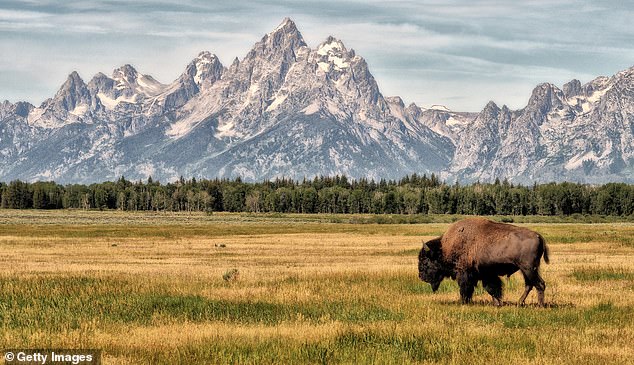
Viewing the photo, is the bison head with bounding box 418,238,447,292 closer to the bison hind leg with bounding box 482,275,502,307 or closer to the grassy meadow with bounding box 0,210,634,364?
the grassy meadow with bounding box 0,210,634,364

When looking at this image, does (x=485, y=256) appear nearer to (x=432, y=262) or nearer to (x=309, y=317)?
(x=432, y=262)

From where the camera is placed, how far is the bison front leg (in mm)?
24578

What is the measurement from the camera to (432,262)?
25781 mm

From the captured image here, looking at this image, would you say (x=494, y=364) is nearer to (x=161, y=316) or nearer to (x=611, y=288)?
(x=161, y=316)

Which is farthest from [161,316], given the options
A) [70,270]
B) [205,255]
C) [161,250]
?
[161,250]

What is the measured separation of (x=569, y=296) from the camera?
26.6 metres

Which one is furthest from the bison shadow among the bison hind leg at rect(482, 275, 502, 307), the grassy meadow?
the bison hind leg at rect(482, 275, 502, 307)

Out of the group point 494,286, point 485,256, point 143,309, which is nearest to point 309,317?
point 143,309

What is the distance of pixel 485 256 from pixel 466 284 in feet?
4.37

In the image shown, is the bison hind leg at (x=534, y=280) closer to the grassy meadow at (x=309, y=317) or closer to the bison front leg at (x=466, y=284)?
the grassy meadow at (x=309, y=317)

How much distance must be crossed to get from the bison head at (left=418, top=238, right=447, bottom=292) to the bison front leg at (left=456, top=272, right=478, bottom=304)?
1.06 m

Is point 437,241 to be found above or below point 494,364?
above

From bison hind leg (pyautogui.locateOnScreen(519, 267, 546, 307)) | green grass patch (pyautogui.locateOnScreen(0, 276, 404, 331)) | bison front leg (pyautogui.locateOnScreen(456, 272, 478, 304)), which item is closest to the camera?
green grass patch (pyautogui.locateOnScreen(0, 276, 404, 331))

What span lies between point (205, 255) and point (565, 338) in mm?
39178
